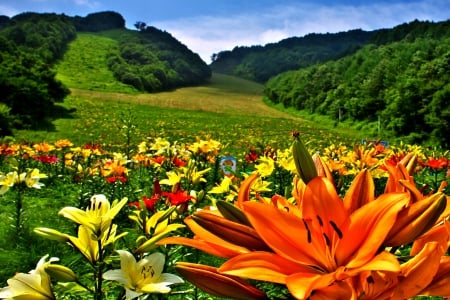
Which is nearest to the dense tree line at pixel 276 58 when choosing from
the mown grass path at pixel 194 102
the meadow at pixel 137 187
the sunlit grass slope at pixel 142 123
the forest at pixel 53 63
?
the forest at pixel 53 63

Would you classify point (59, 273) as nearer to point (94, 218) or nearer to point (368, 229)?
point (94, 218)

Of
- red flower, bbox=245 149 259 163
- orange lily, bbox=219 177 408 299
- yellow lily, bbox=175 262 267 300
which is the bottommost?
red flower, bbox=245 149 259 163

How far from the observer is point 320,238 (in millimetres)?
670

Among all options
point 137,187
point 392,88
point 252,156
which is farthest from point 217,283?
point 392,88

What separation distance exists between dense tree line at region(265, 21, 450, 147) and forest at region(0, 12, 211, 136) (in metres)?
23.6

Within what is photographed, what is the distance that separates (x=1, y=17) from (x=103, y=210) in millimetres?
143599

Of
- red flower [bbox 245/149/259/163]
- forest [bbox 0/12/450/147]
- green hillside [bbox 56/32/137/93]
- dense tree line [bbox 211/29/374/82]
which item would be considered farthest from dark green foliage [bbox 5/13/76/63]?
dense tree line [bbox 211/29/374/82]

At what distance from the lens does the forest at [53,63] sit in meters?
24.2

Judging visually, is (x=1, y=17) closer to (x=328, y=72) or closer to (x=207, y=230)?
(x=328, y=72)

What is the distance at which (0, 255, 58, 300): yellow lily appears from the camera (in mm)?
947

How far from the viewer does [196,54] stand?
117 metres

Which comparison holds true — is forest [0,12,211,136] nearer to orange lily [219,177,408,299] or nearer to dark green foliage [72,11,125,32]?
dark green foliage [72,11,125,32]

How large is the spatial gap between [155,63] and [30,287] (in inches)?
A: 3323

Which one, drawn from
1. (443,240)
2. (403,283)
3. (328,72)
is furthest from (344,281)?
(328,72)
